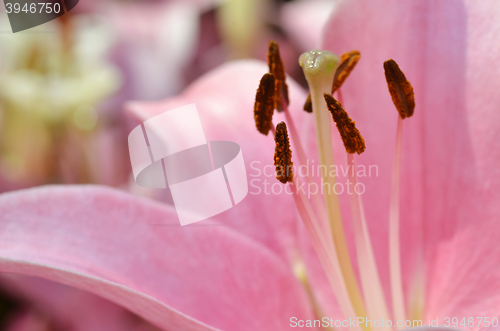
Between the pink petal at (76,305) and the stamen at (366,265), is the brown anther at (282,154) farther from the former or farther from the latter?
the pink petal at (76,305)

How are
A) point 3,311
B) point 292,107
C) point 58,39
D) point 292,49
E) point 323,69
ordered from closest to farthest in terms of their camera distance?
1. point 323,69
2. point 292,107
3. point 3,311
4. point 58,39
5. point 292,49

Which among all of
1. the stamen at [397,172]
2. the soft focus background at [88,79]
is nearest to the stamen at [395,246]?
the stamen at [397,172]

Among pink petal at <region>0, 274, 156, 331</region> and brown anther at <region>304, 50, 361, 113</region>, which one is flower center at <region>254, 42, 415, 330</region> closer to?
brown anther at <region>304, 50, 361, 113</region>

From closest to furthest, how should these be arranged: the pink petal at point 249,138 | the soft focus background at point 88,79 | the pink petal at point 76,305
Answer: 1. the pink petal at point 249,138
2. the pink petal at point 76,305
3. the soft focus background at point 88,79

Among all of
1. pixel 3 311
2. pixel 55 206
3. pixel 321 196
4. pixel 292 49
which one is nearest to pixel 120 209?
pixel 55 206

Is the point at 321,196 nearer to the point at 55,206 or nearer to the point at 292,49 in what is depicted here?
the point at 55,206
